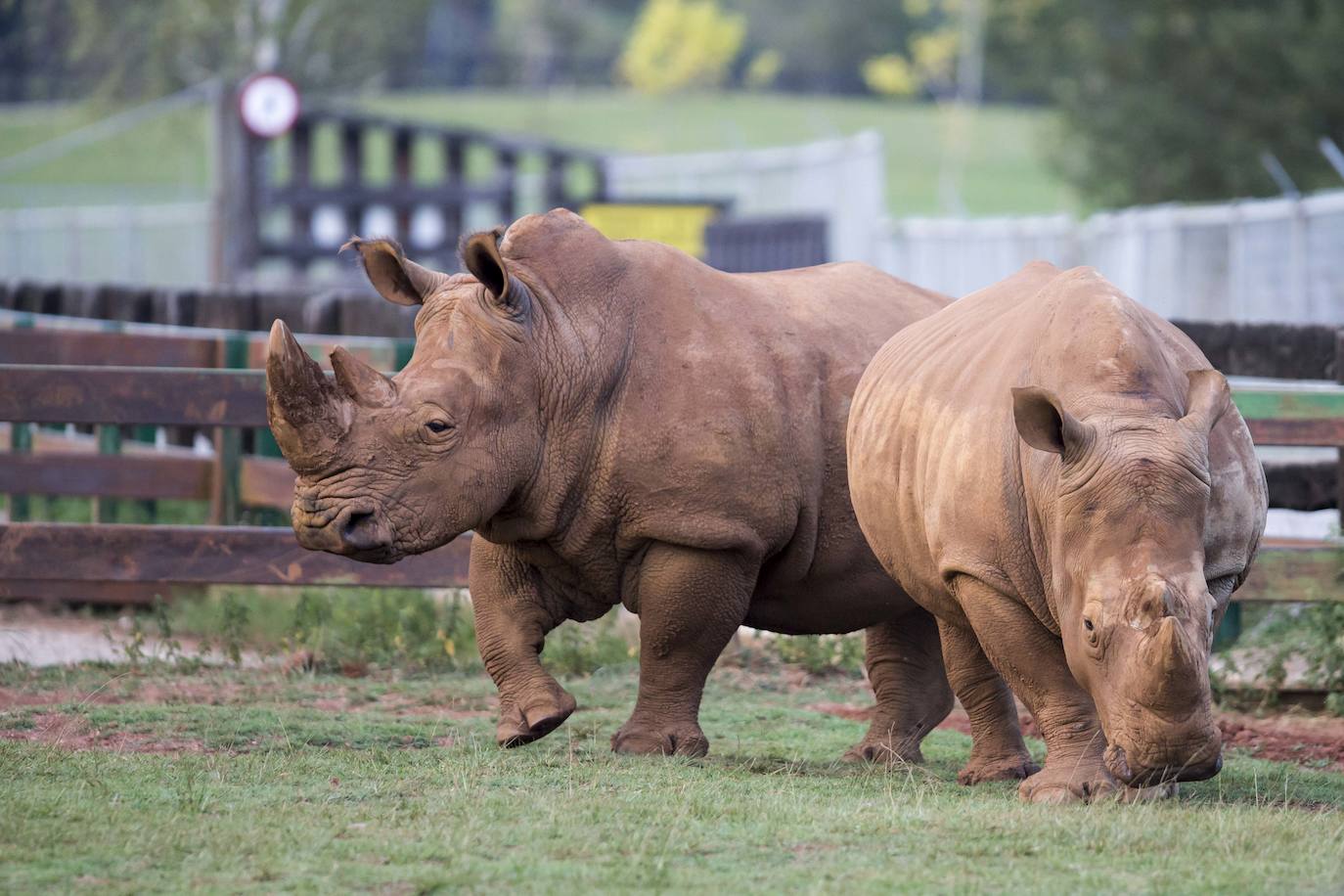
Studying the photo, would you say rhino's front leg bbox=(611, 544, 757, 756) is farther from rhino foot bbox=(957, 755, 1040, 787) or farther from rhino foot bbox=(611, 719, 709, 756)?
rhino foot bbox=(957, 755, 1040, 787)

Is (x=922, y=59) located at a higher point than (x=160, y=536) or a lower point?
higher

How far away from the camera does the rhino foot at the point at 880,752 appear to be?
7488 millimetres

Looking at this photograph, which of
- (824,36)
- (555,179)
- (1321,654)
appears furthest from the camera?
(824,36)

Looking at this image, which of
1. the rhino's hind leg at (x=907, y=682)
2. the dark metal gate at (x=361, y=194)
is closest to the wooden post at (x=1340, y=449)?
the rhino's hind leg at (x=907, y=682)

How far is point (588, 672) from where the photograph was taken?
9.60 metres

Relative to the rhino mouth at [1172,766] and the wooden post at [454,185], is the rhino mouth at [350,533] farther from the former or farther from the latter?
the wooden post at [454,185]

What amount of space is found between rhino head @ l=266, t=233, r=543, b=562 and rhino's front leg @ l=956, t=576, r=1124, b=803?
5.51 ft

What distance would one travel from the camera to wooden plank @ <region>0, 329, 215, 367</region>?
10.9 meters

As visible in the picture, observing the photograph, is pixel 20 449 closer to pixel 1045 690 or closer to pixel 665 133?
pixel 1045 690

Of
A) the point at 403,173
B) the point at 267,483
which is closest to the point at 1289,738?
the point at 267,483

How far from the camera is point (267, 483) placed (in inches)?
409

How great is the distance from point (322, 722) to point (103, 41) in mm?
41146

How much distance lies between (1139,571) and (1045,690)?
794 millimetres

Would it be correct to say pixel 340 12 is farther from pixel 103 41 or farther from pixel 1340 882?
pixel 1340 882
